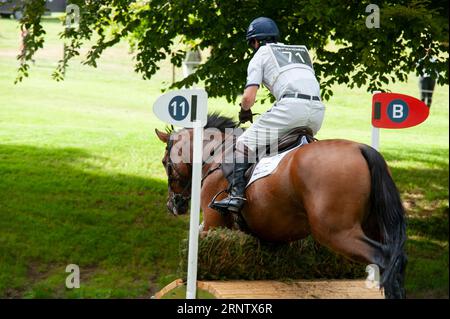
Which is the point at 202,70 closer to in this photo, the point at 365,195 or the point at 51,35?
the point at 365,195

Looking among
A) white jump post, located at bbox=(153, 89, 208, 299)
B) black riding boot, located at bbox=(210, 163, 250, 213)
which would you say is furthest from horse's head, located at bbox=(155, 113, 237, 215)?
white jump post, located at bbox=(153, 89, 208, 299)

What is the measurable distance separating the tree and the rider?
8.57 ft

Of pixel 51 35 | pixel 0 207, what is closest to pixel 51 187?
pixel 0 207

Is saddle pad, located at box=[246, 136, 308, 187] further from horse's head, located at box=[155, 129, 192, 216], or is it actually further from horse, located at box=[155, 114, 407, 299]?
horse's head, located at box=[155, 129, 192, 216]

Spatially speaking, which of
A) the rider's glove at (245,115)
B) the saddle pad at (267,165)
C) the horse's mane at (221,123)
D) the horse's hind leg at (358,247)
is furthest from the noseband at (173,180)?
the horse's hind leg at (358,247)

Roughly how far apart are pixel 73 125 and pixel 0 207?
515 centimetres

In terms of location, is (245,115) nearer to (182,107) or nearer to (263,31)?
(182,107)

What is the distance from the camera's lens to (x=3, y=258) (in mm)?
10266

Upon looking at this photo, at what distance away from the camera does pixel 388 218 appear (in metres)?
5.27

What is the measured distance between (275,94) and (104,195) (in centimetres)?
675

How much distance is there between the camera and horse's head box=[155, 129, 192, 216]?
7.15 m

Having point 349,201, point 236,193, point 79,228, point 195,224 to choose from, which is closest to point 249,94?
point 236,193

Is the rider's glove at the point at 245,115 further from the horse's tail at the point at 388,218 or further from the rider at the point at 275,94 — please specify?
the horse's tail at the point at 388,218

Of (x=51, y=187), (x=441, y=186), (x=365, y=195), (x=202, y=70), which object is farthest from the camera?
(x=441, y=186)
